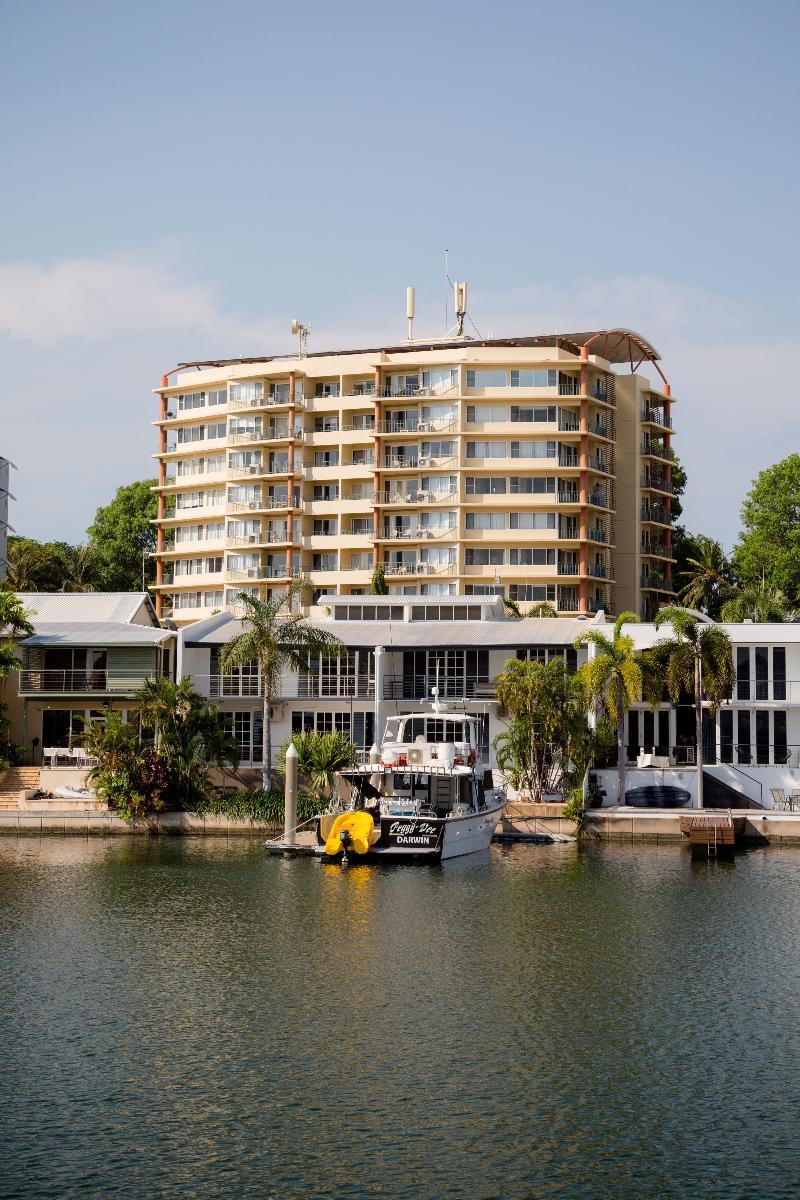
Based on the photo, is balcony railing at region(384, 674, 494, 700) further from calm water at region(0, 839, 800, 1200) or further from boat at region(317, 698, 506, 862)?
calm water at region(0, 839, 800, 1200)

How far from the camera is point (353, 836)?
174ft

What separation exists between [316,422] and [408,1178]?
90.1 meters

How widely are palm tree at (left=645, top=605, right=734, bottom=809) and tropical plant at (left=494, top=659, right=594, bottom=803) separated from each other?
3.62m

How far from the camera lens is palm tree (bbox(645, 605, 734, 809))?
61344mm

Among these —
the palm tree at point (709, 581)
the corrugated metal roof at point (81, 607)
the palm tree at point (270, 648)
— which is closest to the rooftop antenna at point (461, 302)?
the palm tree at point (709, 581)

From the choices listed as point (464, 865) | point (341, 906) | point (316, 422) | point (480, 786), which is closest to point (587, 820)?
point (480, 786)

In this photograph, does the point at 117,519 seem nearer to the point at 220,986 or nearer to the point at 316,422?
the point at 316,422

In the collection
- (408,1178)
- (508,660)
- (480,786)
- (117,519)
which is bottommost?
A: (408,1178)

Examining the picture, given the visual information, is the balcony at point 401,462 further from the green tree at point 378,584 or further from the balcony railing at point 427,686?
the balcony railing at point 427,686

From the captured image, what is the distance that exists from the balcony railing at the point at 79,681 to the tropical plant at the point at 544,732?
793 inches

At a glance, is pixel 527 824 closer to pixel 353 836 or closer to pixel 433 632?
pixel 353 836

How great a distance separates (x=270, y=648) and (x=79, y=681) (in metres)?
13.9

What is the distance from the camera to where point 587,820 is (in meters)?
59.0

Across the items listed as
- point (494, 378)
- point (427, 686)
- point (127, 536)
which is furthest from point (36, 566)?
point (427, 686)
